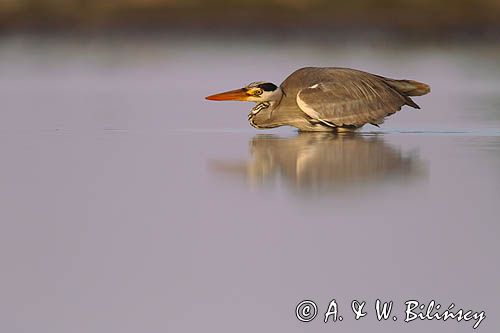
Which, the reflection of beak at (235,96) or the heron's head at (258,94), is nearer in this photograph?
the heron's head at (258,94)

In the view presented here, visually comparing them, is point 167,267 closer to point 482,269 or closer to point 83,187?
point 482,269

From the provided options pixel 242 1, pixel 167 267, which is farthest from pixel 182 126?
pixel 242 1

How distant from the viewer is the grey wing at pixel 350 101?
957 centimetres

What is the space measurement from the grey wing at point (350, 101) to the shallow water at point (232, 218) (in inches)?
7.3

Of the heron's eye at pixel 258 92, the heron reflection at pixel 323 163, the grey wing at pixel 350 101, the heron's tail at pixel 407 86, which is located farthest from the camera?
the heron's tail at pixel 407 86

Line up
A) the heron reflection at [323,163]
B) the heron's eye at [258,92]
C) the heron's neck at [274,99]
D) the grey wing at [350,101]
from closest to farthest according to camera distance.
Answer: the heron reflection at [323,163]
the grey wing at [350,101]
the heron's neck at [274,99]
the heron's eye at [258,92]

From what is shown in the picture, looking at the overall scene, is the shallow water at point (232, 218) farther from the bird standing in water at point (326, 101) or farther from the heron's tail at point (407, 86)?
the heron's tail at point (407, 86)

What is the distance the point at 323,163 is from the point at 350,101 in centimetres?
199

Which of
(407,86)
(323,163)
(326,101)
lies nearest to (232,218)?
(323,163)

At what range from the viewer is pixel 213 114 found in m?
11.2

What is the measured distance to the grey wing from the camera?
31.4 feet

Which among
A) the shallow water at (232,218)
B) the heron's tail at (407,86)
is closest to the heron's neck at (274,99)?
the shallow water at (232,218)

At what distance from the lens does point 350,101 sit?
9.66 metres

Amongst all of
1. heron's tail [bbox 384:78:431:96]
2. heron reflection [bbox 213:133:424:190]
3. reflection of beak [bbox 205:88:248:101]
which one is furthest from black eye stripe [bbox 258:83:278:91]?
heron's tail [bbox 384:78:431:96]
